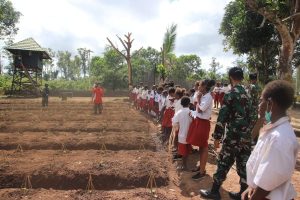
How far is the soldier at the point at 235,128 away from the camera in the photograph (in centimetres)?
495

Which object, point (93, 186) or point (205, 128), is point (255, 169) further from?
point (93, 186)

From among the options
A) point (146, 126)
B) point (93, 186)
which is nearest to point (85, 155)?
point (93, 186)

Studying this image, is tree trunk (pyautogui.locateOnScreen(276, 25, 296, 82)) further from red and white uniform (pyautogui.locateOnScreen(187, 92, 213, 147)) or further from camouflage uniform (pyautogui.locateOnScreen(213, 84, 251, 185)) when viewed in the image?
camouflage uniform (pyautogui.locateOnScreen(213, 84, 251, 185))

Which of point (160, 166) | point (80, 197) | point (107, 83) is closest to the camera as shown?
point (80, 197)

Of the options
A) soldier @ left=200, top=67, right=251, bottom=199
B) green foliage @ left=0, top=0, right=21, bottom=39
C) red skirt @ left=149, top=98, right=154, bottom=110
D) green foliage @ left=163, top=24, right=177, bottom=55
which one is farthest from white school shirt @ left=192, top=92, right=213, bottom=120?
green foliage @ left=0, top=0, right=21, bottom=39

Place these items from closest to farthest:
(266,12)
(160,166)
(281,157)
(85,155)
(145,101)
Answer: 1. (281,157)
2. (160,166)
3. (85,155)
4. (266,12)
5. (145,101)

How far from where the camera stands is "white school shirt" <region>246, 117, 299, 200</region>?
7.45 feet

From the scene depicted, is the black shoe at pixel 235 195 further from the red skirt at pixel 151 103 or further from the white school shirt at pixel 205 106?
the red skirt at pixel 151 103

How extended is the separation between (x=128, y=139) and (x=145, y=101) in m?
8.99

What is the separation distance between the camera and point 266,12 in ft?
29.8

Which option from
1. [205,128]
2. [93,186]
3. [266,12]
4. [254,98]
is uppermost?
[266,12]

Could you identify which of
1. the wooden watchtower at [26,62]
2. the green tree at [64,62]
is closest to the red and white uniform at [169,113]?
the wooden watchtower at [26,62]

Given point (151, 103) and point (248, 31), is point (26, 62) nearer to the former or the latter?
point (151, 103)

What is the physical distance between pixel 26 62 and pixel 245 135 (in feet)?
107
